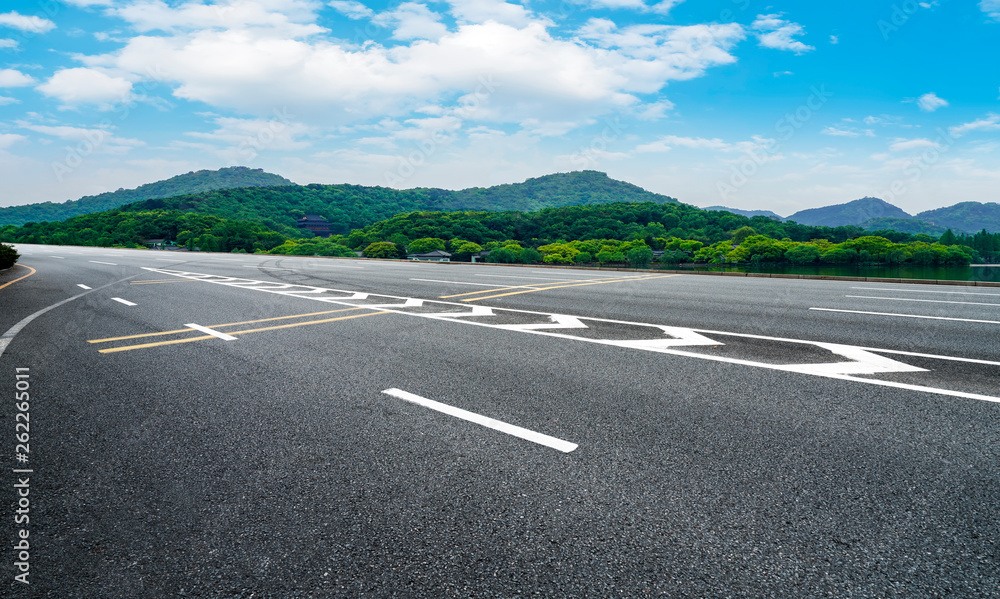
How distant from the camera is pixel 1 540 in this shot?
2.40 m

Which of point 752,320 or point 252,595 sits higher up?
point 752,320

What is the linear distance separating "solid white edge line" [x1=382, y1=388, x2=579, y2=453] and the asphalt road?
0.02 meters

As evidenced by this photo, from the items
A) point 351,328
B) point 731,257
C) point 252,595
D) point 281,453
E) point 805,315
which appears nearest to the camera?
point 252,595

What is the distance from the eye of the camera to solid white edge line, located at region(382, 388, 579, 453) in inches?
133

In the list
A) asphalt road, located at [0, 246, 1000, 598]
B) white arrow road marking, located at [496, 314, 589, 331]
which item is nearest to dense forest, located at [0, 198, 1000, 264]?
white arrow road marking, located at [496, 314, 589, 331]

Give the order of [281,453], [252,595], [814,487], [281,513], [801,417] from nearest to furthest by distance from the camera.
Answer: [252,595]
[281,513]
[814,487]
[281,453]
[801,417]

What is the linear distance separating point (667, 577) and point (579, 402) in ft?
7.02

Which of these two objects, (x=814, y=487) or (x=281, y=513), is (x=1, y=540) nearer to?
(x=281, y=513)

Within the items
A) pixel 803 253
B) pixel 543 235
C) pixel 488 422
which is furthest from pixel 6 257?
pixel 543 235

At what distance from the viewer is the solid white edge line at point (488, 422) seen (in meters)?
3.37

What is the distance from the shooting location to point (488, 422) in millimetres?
3771

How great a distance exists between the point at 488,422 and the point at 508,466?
0.73 meters

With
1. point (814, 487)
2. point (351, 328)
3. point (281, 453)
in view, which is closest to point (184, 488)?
point (281, 453)

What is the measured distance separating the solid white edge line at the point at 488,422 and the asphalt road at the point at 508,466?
23 mm
